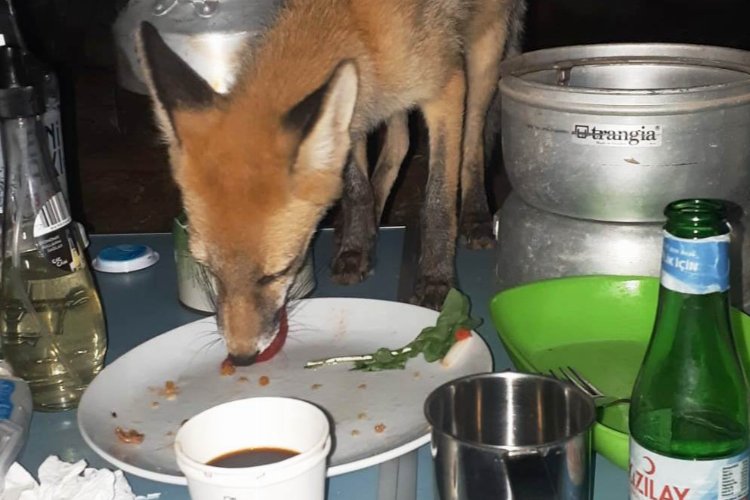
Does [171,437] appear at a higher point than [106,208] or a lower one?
higher

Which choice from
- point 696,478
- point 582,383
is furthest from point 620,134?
point 696,478

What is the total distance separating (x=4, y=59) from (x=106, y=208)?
137 inches

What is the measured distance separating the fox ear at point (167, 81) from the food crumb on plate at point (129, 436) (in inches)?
18.9

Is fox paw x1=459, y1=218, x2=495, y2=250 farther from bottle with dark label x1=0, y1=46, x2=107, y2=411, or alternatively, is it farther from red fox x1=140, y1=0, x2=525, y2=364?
bottle with dark label x1=0, y1=46, x2=107, y2=411

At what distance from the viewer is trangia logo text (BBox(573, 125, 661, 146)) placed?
121 cm

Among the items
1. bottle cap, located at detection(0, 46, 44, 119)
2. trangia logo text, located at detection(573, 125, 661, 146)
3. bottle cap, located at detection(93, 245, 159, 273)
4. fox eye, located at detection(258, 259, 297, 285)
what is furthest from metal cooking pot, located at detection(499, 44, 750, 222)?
bottle cap, located at detection(93, 245, 159, 273)

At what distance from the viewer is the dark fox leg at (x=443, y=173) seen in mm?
1777

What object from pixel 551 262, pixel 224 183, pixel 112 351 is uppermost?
pixel 224 183

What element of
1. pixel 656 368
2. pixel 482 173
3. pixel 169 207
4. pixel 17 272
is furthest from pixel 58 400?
pixel 169 207

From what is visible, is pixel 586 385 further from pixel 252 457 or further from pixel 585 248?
pixel 252 457

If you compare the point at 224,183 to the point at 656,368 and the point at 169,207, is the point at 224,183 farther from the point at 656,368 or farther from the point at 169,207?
the point at 169,207

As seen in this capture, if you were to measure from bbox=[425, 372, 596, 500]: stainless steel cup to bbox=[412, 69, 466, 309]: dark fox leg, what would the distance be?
31.2 inches

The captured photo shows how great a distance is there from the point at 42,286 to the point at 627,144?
0.79 meters

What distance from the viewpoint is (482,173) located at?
213 centimetres
